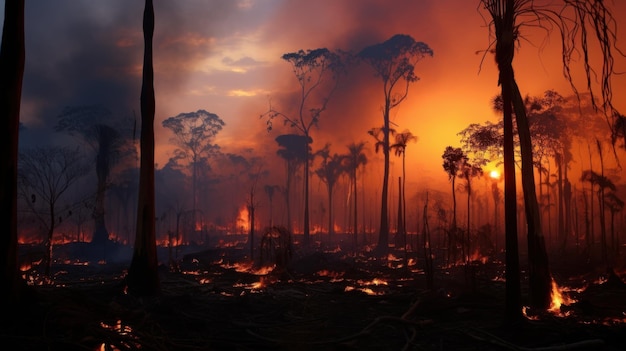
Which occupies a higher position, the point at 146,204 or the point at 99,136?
the point at 99,136

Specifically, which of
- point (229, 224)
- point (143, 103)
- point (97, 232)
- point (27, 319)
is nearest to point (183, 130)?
point (97, 232)

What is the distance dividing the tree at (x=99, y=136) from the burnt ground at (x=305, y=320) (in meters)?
29.3

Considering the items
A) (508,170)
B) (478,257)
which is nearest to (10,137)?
(508,170)

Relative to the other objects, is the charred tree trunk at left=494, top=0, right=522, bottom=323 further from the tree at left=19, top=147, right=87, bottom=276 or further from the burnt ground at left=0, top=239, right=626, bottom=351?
the tree at left=19, top=147, right=87, bottom=276

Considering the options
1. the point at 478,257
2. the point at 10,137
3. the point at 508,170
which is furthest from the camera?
the point at 478,257

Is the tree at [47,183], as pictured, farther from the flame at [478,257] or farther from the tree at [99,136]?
the flame at [478,257]

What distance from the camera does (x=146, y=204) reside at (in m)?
15.3

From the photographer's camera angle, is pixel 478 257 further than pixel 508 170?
Yes

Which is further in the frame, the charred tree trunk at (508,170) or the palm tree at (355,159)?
the palm tree at (355,159)

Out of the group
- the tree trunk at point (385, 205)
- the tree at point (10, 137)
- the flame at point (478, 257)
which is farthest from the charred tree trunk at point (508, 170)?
the tree trunk at point (385, 205)

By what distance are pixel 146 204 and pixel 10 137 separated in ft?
25.1

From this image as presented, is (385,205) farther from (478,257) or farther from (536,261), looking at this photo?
(536,261)

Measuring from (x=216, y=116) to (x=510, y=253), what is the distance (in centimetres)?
7068

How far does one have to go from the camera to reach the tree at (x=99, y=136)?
4534 centimetres
